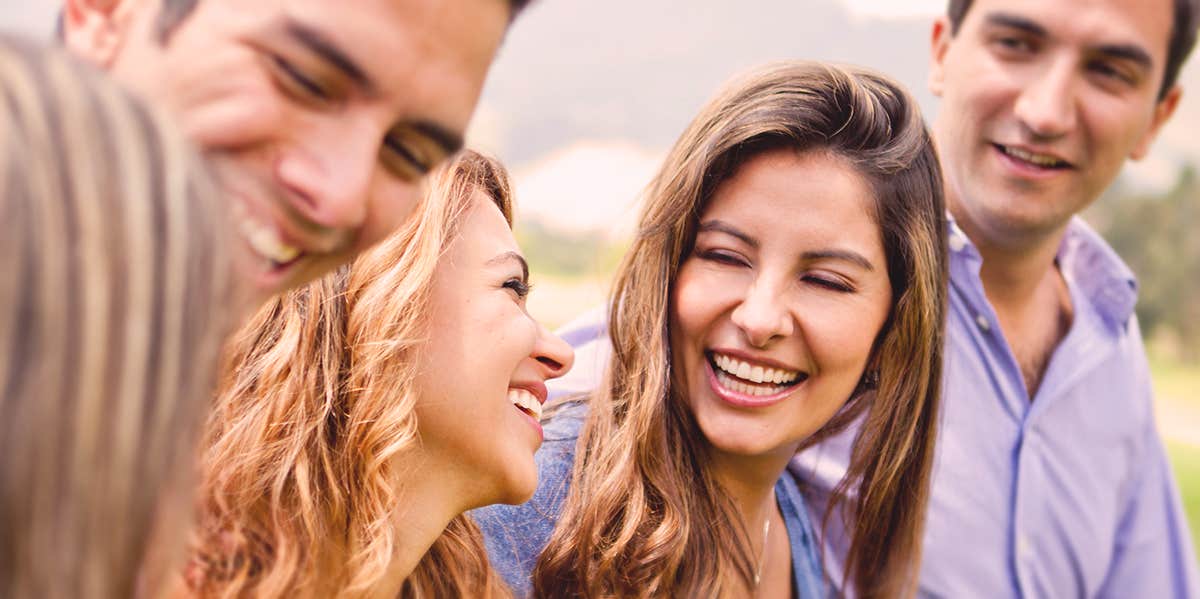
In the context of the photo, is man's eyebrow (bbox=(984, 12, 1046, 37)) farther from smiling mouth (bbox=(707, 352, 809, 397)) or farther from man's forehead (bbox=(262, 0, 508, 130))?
man's forehead (bbox=(262, 0, 508, 130))

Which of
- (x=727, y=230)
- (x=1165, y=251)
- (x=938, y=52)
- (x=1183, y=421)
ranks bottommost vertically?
(x=1183, y=421)

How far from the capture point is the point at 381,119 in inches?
53.6

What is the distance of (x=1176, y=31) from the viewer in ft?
12.0

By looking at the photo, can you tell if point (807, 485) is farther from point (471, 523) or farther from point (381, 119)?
point (381, 119)

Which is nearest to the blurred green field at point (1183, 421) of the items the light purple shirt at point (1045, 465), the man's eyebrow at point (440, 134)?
the light purple shirt at point (1045, 465)

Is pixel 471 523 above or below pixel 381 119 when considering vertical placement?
below

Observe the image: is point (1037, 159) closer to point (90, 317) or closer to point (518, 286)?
point (518, 286)

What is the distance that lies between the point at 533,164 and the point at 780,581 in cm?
3719

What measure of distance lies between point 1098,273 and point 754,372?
6.32ft

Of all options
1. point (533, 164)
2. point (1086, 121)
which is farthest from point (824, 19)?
point (1086, 121)

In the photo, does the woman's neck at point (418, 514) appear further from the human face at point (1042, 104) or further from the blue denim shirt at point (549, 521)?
the human face at point (1042, 104)

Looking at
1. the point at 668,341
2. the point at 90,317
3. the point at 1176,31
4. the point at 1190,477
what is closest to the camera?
the point at 90,317

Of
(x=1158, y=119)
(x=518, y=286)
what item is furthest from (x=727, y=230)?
(x=1158, y=119)

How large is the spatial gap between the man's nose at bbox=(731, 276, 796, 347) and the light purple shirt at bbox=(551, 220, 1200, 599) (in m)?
0.59
